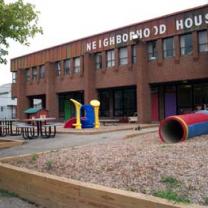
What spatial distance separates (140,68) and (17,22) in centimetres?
1658

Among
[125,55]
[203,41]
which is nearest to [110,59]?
[125,55]

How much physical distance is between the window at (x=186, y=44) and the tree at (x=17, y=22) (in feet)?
48.7

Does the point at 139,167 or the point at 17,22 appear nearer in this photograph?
the point at 139,167

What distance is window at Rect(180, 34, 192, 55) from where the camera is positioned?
26.5 metres

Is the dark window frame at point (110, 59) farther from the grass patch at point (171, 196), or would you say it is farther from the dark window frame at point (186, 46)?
the grass patch at point (171, 196)

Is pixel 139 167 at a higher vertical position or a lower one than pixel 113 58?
lower

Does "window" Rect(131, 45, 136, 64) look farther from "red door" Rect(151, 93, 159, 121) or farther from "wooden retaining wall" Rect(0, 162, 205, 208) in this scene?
"wooden retaining wall" Rect(0, 162, 205, 208)

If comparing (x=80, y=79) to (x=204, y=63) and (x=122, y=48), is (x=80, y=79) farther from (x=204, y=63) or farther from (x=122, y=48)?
(x=204, y=63)

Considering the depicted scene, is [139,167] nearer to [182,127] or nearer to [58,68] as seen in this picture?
[182,127]

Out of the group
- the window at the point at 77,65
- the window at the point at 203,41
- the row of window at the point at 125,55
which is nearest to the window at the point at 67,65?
the row of window at the point at 125,55

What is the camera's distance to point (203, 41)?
2584 centimetres

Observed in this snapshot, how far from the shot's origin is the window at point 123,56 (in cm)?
3105

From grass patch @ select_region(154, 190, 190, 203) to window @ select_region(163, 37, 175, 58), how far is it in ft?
74.9


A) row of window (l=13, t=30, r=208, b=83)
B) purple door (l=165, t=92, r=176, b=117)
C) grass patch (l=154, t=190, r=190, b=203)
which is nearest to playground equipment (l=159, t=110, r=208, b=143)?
grass patch (l=154, t=190, r=190, b=203)
